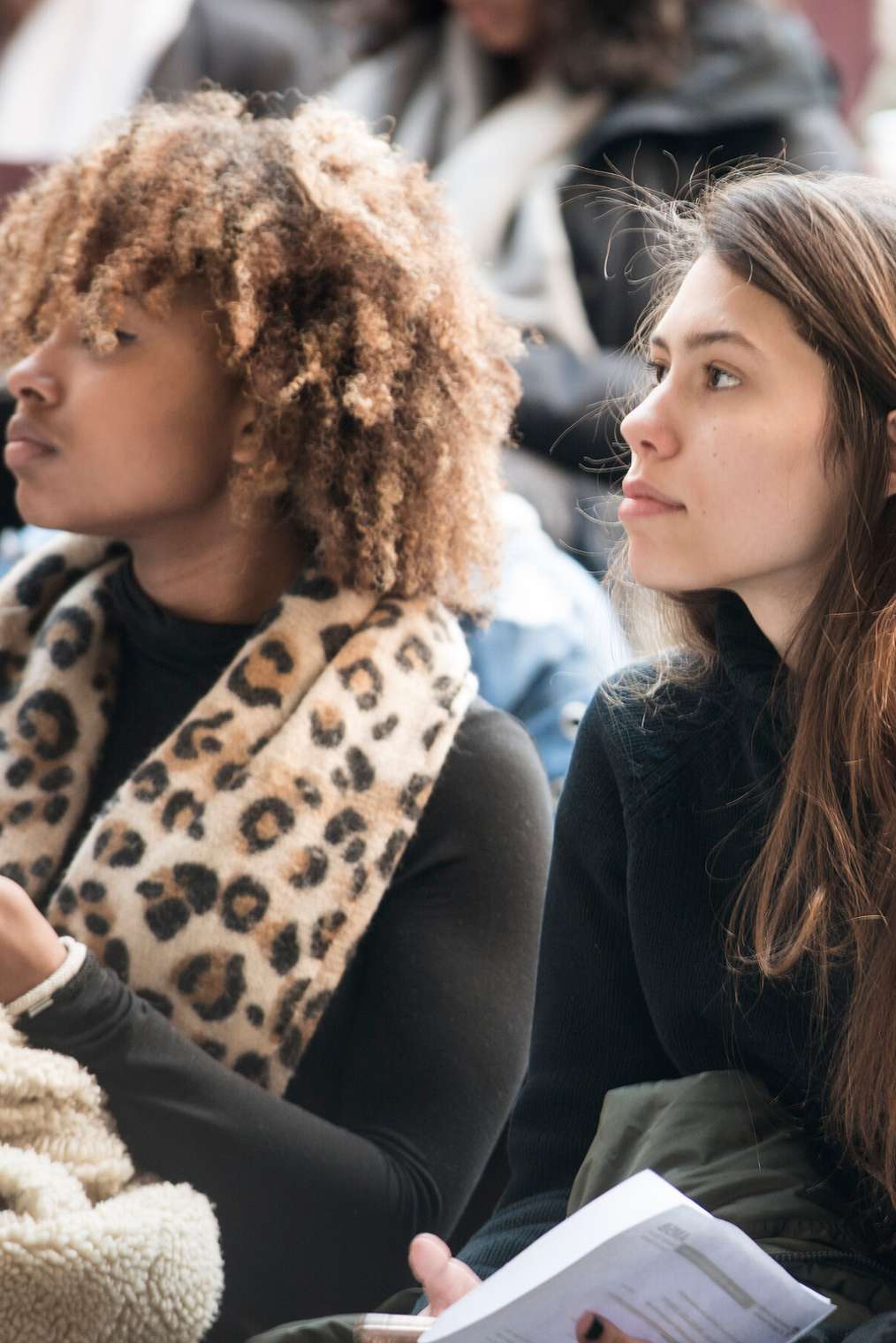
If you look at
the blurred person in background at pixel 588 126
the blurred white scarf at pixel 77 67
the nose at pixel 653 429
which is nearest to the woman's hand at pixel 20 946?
the nose at pixel 653 429

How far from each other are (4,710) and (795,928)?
2.39 feet

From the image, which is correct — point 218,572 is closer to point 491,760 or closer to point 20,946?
point 491,760

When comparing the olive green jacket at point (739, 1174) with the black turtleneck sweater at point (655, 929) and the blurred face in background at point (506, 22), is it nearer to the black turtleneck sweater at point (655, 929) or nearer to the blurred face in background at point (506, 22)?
the black turtleneck sweater at point (655, 929)

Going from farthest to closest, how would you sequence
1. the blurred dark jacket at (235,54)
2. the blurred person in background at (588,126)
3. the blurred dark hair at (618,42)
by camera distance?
the blurred dark jacket at (235,54) → the blurred dark hair at (618,42) → the blurred person in background at (588,126)

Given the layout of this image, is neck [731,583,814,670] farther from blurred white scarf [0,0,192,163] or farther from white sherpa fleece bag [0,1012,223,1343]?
blurred white scarf [0,0,192,163]

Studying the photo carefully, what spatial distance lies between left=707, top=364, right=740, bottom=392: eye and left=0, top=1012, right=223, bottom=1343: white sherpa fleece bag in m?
0.60

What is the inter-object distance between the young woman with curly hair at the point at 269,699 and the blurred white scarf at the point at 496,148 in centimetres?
89

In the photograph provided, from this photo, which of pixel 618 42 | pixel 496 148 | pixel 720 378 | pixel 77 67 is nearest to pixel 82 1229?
pixel 720 378

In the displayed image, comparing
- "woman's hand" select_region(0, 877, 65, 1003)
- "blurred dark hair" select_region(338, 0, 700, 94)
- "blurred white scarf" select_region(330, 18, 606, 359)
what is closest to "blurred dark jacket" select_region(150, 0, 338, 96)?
"blurred white scarf" select_region(330, 18, 606, 359)

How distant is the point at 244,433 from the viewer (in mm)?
1354

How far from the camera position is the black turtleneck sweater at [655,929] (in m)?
1.04

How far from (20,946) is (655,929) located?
16.4 inches

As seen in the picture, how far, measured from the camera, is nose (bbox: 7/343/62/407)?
1.32 meters

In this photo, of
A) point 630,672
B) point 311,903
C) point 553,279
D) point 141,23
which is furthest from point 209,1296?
point 141,23
